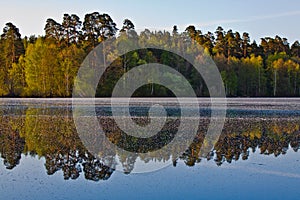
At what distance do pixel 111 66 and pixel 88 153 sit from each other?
42.7 m

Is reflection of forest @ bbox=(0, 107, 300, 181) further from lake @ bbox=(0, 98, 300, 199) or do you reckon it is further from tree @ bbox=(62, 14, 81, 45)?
tree @ bbox=(62, 14, 81, 45)

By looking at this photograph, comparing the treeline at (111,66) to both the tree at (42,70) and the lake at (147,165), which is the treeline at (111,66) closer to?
the tree at (42,70)

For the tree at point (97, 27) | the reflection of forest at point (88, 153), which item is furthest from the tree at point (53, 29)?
the reflection of forest at point (88, 153)

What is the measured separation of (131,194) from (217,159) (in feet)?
11.7

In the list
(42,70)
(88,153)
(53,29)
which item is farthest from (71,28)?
(88,153)

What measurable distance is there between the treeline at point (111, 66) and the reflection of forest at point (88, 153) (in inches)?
1435

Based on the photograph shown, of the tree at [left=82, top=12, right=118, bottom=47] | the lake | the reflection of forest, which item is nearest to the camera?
the lake

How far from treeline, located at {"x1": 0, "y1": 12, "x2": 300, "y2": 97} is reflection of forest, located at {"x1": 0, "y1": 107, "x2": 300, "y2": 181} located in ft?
120

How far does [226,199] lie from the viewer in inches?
251

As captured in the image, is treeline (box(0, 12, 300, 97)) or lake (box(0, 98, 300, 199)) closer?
lake (box(0, 98, 300, 199))

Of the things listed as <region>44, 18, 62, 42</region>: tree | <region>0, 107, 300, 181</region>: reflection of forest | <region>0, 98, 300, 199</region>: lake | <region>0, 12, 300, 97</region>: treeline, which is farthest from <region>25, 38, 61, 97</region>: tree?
<region>0, 98, 300, 199</region>: lake

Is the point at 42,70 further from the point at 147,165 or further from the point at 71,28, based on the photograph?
the point at 147,165

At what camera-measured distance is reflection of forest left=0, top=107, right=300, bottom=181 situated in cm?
895

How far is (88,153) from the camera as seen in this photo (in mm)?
10320
